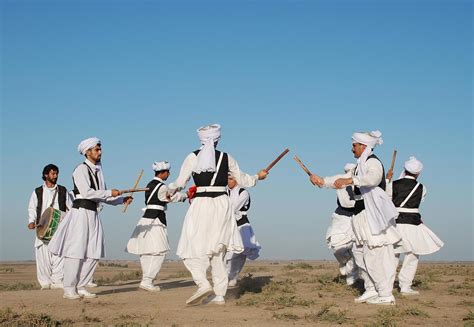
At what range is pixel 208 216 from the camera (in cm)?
933

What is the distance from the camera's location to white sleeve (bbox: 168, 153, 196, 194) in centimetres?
941

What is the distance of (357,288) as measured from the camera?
11883 mm

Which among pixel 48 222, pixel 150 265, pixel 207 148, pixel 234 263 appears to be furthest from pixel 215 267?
pixel 48 222

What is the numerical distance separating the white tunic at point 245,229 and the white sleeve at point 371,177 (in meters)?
3.54

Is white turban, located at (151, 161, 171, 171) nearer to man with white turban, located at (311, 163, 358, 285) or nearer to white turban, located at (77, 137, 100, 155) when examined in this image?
white turban, located at (77, 137, 100, 155)

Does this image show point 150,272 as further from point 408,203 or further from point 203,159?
point 408,203

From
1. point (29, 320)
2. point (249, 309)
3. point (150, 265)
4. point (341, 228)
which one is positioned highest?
point (341, 228)

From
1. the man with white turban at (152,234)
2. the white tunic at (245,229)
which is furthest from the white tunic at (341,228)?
the man with white turban at (152,234)

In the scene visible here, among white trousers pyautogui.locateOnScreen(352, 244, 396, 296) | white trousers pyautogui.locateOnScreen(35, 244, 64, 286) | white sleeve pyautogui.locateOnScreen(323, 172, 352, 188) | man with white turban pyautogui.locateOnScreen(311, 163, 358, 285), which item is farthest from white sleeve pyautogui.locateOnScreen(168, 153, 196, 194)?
white trousers pyautogui.locateOnScreen(35, 244, 64, 286)

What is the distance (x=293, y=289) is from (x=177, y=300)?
2.61 meters

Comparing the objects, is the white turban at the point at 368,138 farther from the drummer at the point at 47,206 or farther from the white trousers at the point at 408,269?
the drummer at the point at 47,206

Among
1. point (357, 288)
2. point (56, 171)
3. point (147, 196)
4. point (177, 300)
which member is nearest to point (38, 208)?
point (56, 171)

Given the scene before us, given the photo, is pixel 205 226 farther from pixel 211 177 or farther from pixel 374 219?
pixel 374 219

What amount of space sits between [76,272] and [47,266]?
10.4ft
